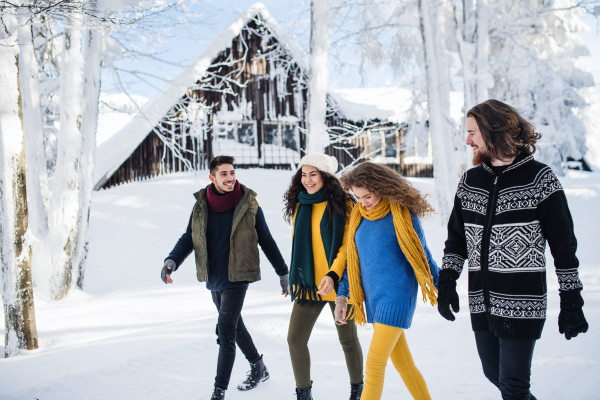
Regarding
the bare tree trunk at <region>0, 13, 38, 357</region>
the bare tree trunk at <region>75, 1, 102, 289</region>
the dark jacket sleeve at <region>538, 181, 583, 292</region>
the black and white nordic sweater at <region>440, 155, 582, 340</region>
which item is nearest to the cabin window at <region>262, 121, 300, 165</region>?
the bare tree trunk at <region>75, 1, 102, 289</region>

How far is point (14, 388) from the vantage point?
3467mm

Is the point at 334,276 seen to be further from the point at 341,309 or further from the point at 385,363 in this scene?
the point at 385,363

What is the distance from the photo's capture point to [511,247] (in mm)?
2070

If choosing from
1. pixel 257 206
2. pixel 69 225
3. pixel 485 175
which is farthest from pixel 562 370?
pixel 69 225

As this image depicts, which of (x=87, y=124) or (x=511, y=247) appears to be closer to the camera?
(x=511, y=247)

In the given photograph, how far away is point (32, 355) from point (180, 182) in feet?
29.0

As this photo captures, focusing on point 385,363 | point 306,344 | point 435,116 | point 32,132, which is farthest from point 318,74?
point 385,363

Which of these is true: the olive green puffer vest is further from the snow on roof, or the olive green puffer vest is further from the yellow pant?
the snow on roof

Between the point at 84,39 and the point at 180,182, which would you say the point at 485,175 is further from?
the point at 180,182

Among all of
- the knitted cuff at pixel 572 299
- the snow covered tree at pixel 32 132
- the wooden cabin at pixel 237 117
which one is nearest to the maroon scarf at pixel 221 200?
the knitted cuff at pixel 572 299

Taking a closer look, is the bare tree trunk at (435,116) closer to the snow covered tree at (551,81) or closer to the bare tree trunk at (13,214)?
the snow covered tree at (551,81)

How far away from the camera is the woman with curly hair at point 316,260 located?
113 inches

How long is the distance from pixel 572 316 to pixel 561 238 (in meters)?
0.34

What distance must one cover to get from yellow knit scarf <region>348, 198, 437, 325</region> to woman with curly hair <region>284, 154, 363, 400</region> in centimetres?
11
